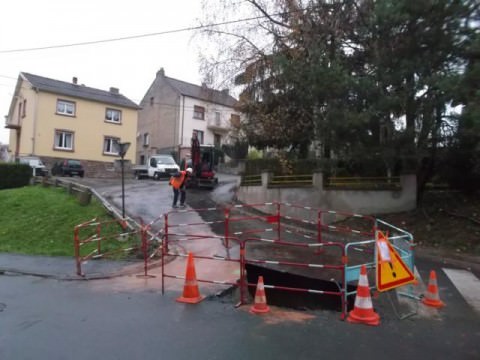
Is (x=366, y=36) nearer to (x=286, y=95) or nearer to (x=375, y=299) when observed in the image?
(x=286, y=95)

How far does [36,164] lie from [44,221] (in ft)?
61.4

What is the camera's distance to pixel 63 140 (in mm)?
36562

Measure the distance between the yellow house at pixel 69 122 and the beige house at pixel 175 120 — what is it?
4.96 metres

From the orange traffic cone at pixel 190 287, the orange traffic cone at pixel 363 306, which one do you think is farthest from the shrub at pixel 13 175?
the orange traffic cone at pixel 363 306

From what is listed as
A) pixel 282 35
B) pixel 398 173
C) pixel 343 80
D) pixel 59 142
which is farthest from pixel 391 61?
pixel 59 142

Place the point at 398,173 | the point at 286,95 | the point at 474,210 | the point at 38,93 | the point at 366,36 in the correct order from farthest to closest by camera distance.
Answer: the point at 38,93
the point at 286,95
the point at 398,173
the point at 474,210
the point at 366,36

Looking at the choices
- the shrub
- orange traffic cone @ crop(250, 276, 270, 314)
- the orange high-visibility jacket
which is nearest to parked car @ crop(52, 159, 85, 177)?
the shrub

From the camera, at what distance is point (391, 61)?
11.3m

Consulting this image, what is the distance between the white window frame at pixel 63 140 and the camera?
1421 inches

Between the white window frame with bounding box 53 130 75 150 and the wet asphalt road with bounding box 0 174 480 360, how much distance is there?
30.8 meters

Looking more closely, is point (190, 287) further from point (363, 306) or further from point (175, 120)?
point (175, 120)

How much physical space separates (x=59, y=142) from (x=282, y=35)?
2449cm

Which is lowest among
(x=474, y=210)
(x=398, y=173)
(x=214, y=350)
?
(x=214, y=350)

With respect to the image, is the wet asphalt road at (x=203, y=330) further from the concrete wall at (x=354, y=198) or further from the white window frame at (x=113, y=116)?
the white window frame at (x=113, y=116)
